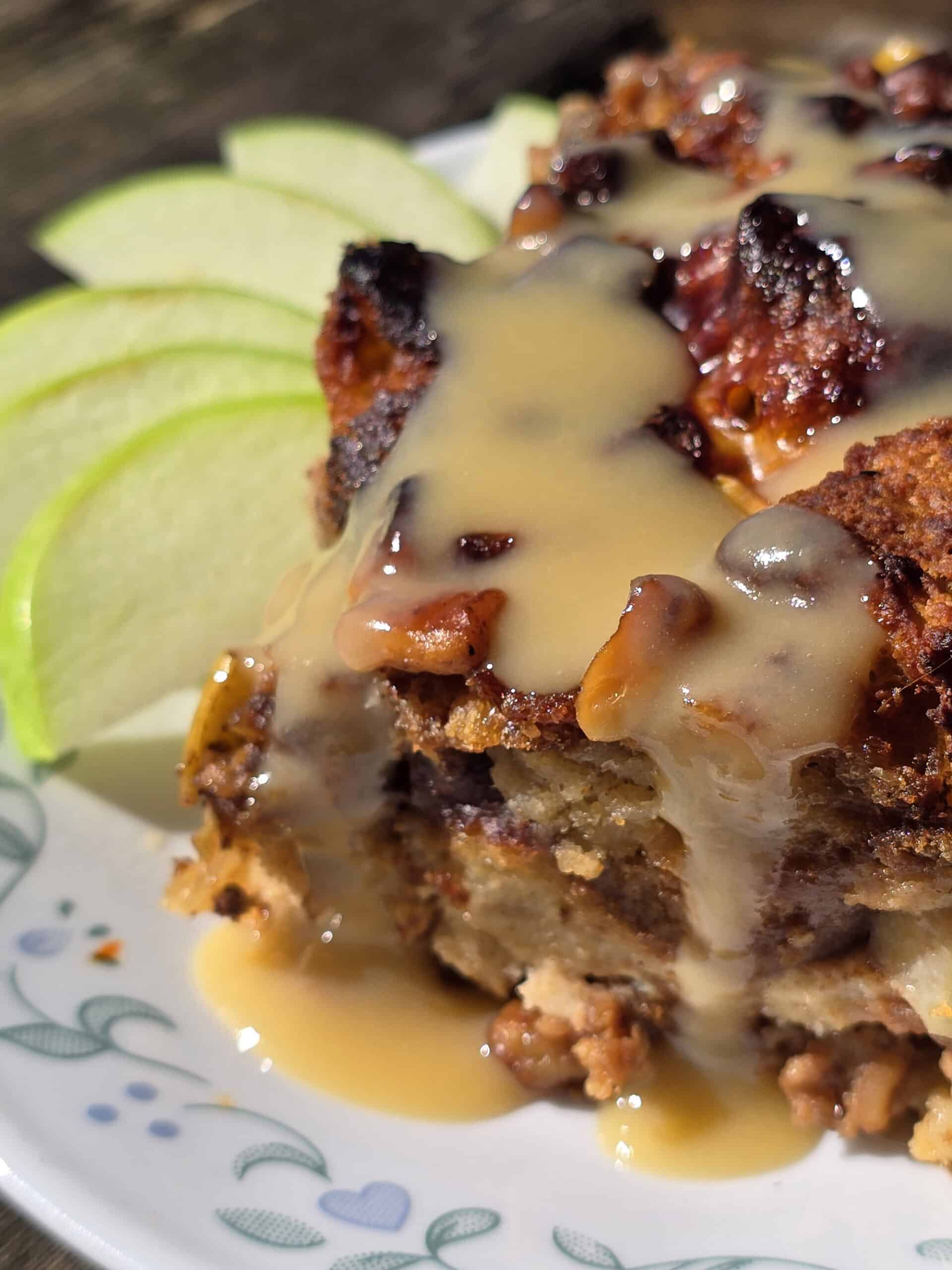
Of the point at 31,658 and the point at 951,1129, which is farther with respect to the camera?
the point at 31,658

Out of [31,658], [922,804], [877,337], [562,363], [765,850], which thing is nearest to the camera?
[922,804]

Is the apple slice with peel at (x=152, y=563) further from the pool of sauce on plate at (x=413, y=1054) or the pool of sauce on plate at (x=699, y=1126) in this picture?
the pool of sauce on plate at (x=699, y=1126)

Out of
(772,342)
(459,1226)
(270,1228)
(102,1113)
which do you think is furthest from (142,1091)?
(772,342)

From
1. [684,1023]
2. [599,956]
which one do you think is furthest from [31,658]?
[684,1023]

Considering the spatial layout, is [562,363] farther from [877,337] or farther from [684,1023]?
[684,1023]

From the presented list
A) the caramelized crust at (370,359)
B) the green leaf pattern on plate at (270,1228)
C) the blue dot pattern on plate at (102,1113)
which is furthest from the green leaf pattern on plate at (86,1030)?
the caramelized crust at (370,359)

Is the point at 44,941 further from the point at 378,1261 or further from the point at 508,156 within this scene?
the point at 508,156
